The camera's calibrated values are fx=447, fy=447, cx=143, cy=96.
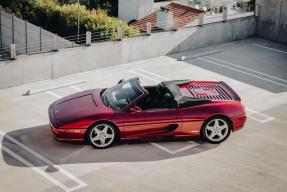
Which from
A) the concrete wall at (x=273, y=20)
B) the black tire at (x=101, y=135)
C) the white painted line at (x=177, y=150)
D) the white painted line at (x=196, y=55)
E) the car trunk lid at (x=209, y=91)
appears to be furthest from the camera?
the concrete wall at (x=273, y=20)

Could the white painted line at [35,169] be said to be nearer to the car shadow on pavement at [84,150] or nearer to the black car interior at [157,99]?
the car shadow on pavement at [84,150]

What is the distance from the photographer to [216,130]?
10320 millimetres

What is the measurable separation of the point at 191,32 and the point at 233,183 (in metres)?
10.7

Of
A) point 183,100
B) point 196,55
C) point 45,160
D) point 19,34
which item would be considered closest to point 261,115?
point 183,100

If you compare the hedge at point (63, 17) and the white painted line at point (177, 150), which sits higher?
the hedge at point (63, 17)

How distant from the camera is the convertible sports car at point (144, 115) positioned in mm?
9750

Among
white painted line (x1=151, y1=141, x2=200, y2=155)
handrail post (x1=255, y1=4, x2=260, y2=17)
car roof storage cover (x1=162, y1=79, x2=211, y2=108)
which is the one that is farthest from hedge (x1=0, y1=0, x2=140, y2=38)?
white painted line (x1=151, y1=141, x2=200, y2=155)

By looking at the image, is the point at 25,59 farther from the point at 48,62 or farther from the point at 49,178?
the point at 49,178

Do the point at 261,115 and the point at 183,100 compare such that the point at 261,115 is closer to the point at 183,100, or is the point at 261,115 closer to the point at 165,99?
the point at 183,100

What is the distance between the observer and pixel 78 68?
608 inches

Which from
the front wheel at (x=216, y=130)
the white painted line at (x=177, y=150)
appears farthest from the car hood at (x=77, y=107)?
the front wheel at (x=216, y=130)

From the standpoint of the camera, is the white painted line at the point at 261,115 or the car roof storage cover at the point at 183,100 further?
the white painted line at the point at 261,115

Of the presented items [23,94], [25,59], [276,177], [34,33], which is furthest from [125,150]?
[34,33]

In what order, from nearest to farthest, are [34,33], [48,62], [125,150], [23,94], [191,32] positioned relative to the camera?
[125,150] → [23,94] → [48,62] → [191,32] → [34,33]
